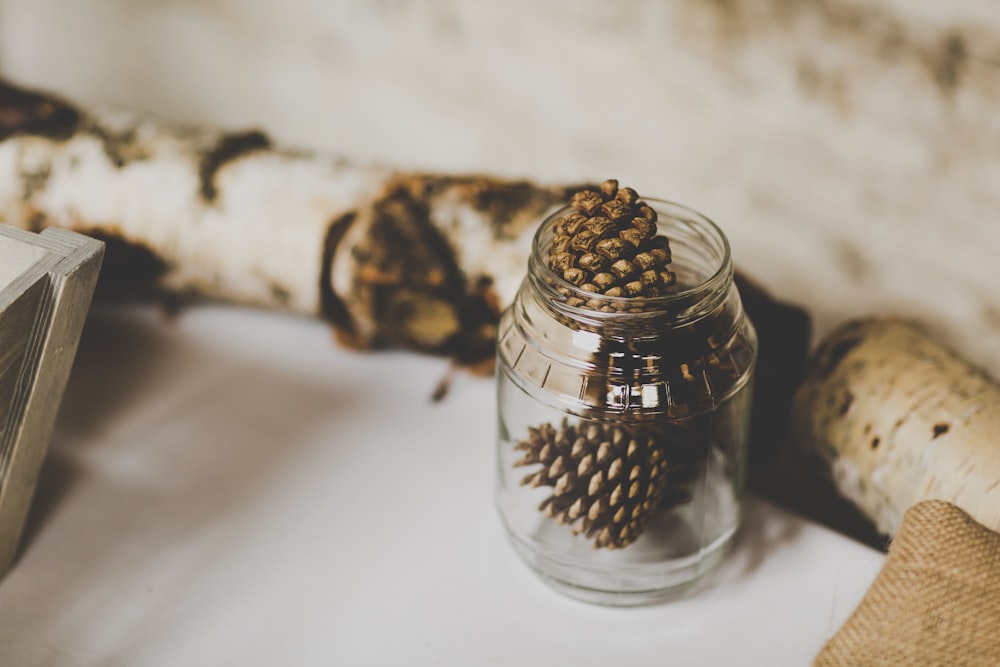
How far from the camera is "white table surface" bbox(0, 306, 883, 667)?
67 centimetres

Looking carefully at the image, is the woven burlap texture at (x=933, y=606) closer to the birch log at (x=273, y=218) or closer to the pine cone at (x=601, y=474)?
the pine cone at (x=601, y=474)

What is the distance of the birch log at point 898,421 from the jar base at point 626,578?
0.15 m

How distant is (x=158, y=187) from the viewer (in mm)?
918

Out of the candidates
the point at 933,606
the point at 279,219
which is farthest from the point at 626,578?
the point at 279,219

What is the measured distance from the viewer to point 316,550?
2.42ft

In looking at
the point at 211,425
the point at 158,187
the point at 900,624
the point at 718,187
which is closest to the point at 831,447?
the point at 900,624

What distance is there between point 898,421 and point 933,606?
0.20m

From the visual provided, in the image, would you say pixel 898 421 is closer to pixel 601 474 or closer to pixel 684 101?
pixel 601 474

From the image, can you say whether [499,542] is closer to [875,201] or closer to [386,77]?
[875,201]

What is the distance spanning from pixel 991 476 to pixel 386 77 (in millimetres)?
864

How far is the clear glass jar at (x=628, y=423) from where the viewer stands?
0.61 metres

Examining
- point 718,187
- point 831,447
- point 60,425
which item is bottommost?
point 60,425

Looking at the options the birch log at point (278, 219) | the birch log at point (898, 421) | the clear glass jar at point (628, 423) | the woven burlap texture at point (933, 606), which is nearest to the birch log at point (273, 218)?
the birch log at point (278, 219)

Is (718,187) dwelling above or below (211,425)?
above
